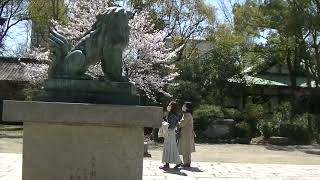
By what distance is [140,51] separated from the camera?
90.9ft

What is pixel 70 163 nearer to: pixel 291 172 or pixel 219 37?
pixel 291 172

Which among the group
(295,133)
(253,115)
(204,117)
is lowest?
(295,133)

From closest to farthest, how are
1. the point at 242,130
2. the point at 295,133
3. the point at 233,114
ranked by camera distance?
the point at 295,133 → the point at 242,130 → the point at 233,114

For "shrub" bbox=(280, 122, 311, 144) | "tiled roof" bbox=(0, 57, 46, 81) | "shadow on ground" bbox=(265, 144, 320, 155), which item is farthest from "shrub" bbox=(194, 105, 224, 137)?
"tiled roof" bbox=(0, 57, 46, 81)

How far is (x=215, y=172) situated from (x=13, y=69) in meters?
28.5

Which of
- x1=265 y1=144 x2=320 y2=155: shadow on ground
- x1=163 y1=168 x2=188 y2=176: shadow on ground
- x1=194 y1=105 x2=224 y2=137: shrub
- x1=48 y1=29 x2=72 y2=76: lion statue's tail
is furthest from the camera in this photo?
x1=194 y1=105 x2=224 y2=137: shrub

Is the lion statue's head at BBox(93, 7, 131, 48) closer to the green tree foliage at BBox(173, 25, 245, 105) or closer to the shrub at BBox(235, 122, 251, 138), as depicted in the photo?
the shrub at BBox(235, 122, 251, 138)

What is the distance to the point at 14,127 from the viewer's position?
32.4 m

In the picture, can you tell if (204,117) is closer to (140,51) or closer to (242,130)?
(242,130)

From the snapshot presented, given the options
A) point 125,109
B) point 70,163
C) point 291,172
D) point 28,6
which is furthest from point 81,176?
point 28,6

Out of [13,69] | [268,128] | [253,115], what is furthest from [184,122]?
[13,69]

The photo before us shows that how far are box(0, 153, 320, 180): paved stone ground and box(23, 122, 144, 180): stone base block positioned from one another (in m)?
3.47

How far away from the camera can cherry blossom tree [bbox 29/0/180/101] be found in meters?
27.3

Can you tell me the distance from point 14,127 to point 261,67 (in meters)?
16.7
